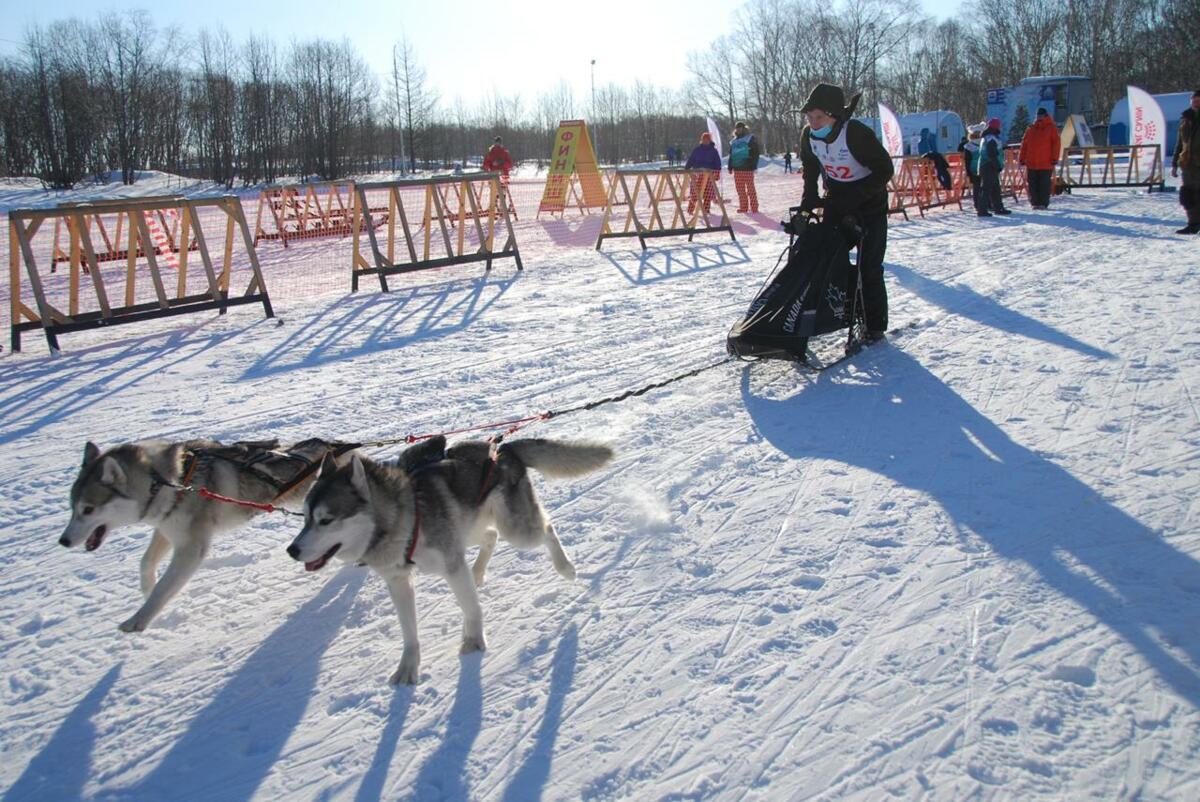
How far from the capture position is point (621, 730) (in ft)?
7.30

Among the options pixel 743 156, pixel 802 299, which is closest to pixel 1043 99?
pixel 743 156

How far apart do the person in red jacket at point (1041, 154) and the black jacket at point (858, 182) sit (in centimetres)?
1086

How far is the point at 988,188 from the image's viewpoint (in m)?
14.0

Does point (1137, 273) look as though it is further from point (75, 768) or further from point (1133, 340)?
point (75, 768)

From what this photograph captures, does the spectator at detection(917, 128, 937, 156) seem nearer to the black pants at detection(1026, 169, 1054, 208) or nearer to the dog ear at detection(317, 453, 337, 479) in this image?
the black pants at detection(1026, 169, 1054, 208)

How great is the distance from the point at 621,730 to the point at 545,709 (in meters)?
0.25

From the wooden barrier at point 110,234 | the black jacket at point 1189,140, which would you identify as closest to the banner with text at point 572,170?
the wooden barrier at point 110,234

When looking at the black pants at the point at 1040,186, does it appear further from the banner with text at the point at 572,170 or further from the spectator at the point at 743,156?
the banner with text at the point at 572,170

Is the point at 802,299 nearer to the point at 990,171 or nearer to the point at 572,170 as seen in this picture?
the point at 990,171

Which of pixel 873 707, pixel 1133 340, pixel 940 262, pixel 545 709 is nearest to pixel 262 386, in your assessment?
pixel 545 709

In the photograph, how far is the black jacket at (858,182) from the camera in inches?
217

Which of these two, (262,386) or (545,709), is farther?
(262,386)

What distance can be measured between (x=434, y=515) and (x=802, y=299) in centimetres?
340

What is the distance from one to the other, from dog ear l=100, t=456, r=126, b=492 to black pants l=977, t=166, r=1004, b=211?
1452 centimetres
